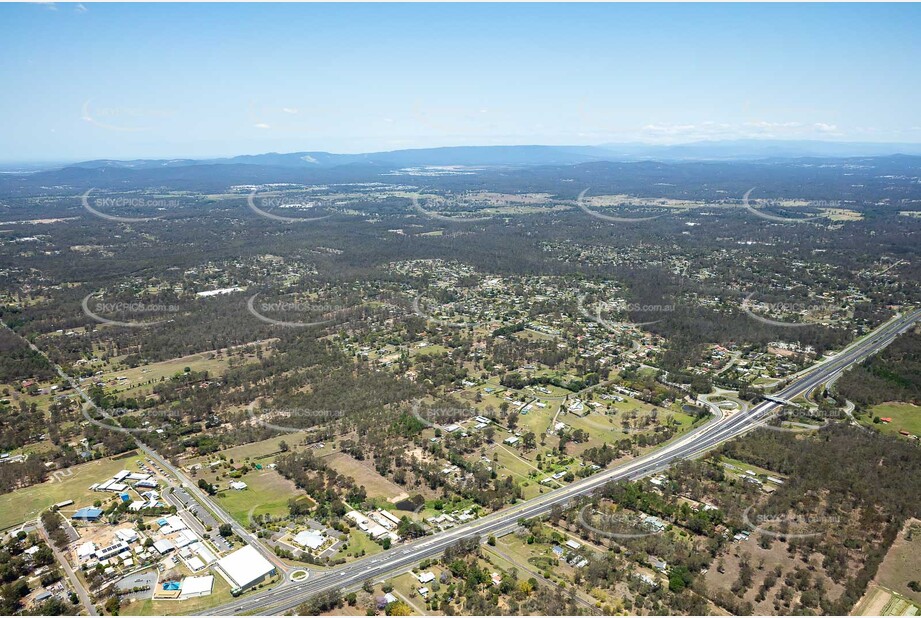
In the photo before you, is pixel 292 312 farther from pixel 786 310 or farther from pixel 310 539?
pixel 786 310

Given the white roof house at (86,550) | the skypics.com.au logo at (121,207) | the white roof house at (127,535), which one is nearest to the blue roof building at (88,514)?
the white roof house at (127,535)

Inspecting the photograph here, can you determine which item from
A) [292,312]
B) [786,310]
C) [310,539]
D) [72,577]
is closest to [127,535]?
[72,577]

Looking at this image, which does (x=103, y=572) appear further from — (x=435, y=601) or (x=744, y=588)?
(x=744, y=588)

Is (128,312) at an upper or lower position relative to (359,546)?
upper

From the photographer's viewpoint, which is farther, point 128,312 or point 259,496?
point 128,312

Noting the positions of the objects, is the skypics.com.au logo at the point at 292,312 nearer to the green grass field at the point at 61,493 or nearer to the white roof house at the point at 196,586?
the green grass field at the point at 61,493

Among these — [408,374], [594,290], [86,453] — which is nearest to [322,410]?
[408,374]
